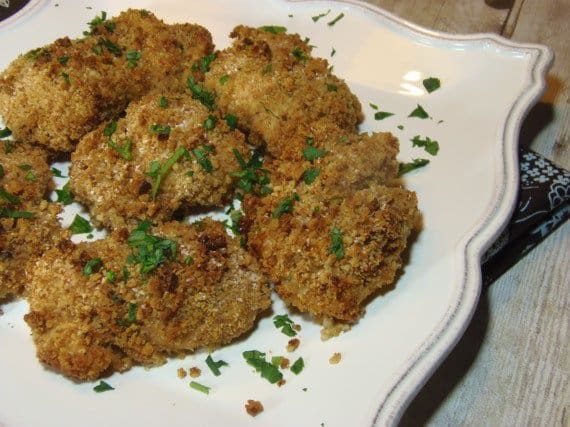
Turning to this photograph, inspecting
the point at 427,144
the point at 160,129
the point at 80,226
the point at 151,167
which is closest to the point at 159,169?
the point at 151,167

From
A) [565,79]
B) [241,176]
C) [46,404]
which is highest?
[241,176]

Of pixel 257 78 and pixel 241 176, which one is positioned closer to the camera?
pixel 241 176

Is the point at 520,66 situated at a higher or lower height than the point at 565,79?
higher

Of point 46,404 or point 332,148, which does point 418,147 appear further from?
point 46,404

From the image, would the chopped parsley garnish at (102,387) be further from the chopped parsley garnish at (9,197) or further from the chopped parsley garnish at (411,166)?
the chopped parsley garnish at (411,166)

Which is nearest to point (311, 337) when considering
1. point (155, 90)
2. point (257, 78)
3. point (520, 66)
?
point (257, 78)

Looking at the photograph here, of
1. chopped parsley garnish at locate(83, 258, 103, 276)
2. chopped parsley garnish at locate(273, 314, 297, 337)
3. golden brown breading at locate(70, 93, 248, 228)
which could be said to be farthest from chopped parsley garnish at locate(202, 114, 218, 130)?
chopped parsley garnish at locate(273, 314, 297, 337)

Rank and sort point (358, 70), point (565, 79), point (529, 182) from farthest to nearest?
1. point (565, 79)
2. point (358, 70)
3. point (529, 182)

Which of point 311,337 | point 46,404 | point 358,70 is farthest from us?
point 358,70
